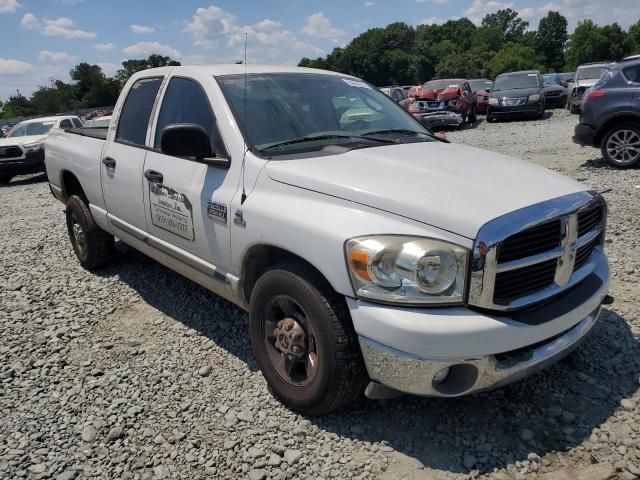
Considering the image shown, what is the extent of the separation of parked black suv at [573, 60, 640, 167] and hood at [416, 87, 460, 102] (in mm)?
9485

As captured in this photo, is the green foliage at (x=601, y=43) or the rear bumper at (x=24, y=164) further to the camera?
the green foliage at (x=601, y=43)

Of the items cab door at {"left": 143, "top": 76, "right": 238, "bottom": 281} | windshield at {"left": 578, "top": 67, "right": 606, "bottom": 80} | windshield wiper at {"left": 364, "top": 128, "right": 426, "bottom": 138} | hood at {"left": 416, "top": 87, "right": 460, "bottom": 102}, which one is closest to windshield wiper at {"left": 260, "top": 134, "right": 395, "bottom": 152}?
windshield wiper at {"left": 364, "top": 128, "right": 426, "bottom": 138}

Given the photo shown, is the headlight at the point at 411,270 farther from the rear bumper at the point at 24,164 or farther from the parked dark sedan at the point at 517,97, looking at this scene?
the parked dark sedan at the point at 517,97

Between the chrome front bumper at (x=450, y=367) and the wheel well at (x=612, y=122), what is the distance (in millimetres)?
7739

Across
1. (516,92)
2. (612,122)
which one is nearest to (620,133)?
(612,122)

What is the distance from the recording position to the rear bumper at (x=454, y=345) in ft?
7.39

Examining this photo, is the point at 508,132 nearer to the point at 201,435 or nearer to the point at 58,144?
the point at 58,144

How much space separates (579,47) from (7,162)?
93.3m

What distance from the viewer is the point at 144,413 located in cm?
301

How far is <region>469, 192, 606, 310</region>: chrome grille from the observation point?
2252 millimetres

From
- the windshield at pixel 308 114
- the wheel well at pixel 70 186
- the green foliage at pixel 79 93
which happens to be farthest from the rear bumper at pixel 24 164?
the green foliage at pixel 79 93

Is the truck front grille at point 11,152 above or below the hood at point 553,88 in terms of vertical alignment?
below

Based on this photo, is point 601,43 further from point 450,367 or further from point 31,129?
point 450,367

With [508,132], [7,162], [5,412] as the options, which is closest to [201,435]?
[5,412]
